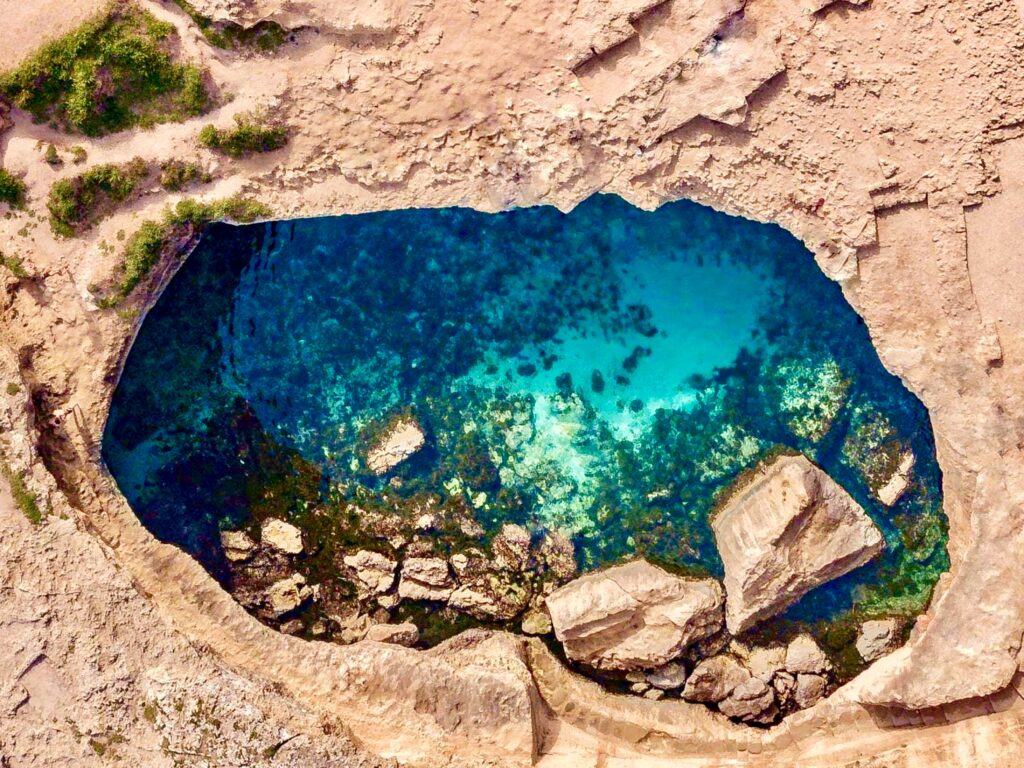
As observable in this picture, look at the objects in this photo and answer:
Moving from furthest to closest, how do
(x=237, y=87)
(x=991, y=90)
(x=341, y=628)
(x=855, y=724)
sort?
1. (x=341, y=628)
2. (x=855, y=724)
3. (x=237, y=87)
4. (x=991, y=90)

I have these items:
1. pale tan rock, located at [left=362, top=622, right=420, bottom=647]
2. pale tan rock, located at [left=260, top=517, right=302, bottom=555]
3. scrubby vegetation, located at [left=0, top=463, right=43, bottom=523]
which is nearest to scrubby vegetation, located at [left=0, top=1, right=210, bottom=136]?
→ scrubby vegetation, located at [left=0, top=463, right=43, bottom=523]

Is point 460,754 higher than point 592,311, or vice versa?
point 592,311

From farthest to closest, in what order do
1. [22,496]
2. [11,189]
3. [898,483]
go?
[898,483], [11,189], [22,496]

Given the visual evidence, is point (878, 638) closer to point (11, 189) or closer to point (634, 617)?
point (634, 617)

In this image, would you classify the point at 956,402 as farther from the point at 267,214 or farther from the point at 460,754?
the point at 267,214

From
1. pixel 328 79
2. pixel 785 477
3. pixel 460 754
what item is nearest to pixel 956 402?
pixel 785 477

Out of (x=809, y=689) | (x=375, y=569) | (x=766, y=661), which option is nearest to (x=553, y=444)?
(x=375, y=569)

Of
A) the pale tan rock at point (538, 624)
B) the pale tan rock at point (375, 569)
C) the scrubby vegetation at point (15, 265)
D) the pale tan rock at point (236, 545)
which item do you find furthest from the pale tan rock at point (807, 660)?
the scrubby vegetation at point (15, 265)
